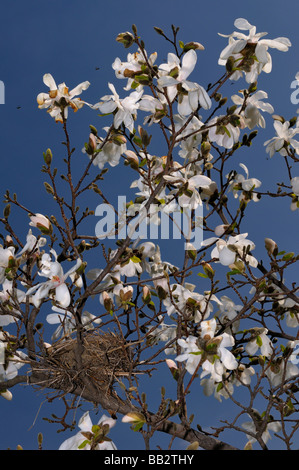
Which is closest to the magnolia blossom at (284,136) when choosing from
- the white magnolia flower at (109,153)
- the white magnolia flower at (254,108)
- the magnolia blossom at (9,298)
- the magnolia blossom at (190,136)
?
the white magnolia flower at (254,108)

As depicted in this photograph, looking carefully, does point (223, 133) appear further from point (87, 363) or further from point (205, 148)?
point (87, 363)

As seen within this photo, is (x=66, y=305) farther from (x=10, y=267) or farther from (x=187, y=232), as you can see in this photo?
(x=187, y=232)

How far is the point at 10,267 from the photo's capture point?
2221 mm

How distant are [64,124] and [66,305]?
0.83 m

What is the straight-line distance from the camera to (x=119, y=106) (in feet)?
7.31

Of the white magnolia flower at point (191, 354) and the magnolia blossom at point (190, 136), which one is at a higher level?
the magnolia blossom at point (190, 136)

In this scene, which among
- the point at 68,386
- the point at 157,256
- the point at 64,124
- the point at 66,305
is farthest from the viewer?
the point at 157,256

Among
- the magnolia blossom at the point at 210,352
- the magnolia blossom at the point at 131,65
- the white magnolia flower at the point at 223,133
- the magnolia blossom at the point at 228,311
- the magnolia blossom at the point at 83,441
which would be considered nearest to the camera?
the magnolia blossom at the point at 83,441

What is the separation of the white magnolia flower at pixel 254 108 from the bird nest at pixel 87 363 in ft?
4.29

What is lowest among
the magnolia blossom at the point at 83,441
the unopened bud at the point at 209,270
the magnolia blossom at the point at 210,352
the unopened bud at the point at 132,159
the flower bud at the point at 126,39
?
the magnolia blossom at the point at 83,441

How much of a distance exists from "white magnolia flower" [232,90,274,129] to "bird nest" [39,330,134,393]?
4.29ft

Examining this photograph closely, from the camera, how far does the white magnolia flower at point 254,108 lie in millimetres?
2664

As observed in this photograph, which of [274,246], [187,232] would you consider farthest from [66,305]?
[274,246]

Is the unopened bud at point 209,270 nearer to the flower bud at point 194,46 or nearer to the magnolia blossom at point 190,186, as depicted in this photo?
the magnolia blossom at point 190,186
